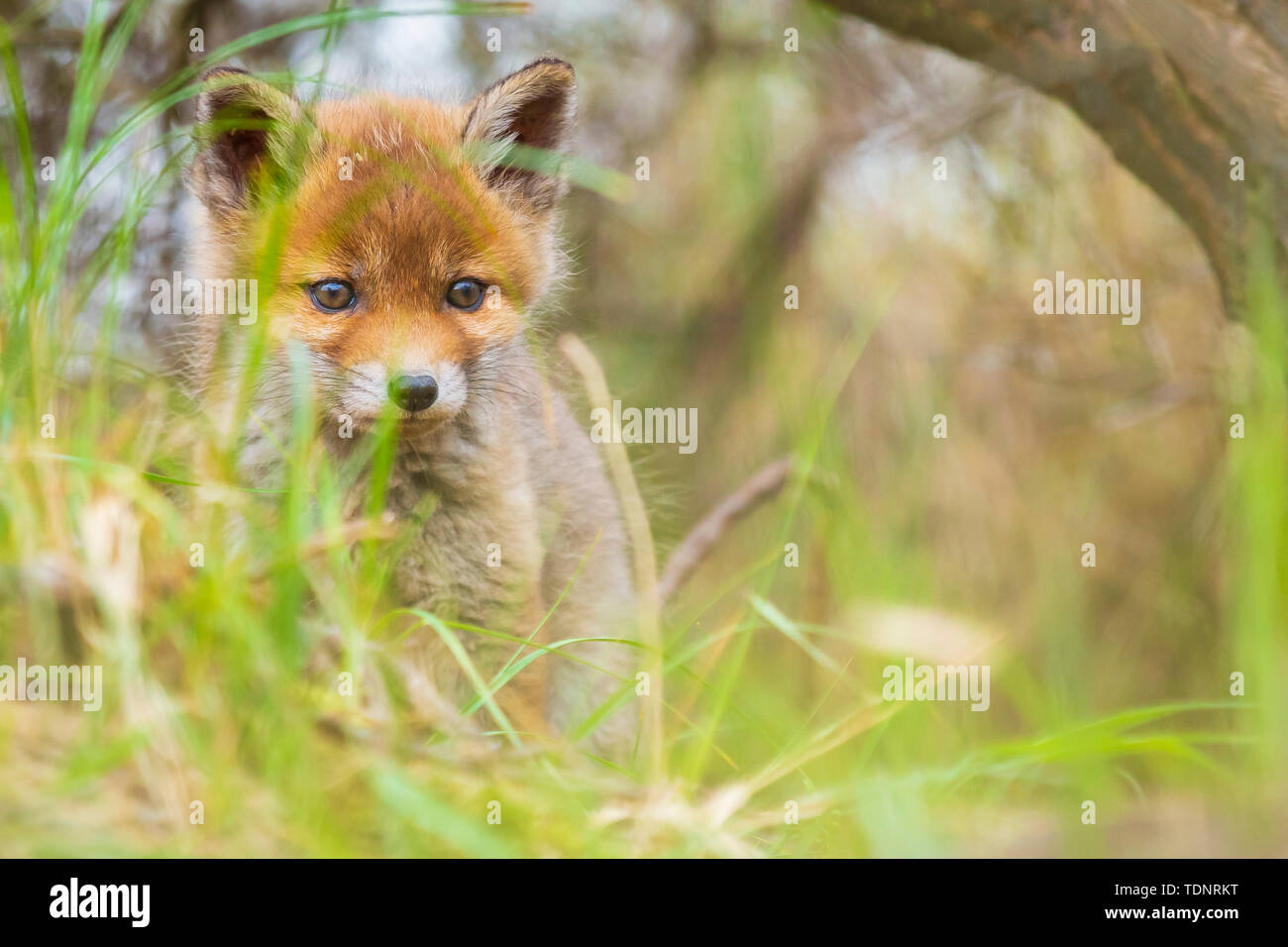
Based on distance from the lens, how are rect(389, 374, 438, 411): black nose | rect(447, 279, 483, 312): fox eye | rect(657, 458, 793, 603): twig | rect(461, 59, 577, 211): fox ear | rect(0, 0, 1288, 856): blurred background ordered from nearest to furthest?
rect(389, 374, 438, 411): black nose < rect(447, 279, 483, 312): fox eye < rect(461, 59, 577, 211): fox ear < rect(0, 0, 1288, 856): blurred background < rect(657, 458, 793, 603): twig

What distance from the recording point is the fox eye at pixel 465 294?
9.55ft

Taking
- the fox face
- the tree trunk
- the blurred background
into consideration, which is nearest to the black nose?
the fox face

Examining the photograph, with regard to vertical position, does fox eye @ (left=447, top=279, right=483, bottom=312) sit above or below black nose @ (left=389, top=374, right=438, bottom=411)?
above

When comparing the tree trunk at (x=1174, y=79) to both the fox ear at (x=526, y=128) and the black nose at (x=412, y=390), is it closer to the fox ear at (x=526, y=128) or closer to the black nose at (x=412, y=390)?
the fox ear at (x=526, y=128)

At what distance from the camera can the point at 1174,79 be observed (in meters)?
A: 3.08

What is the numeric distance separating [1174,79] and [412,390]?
2313 mm

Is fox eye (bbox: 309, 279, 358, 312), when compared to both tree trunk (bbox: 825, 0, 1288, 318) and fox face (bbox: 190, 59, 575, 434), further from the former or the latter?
tree trunk (bbox: 825, 0, 1288, 318)

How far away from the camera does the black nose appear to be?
2609mm

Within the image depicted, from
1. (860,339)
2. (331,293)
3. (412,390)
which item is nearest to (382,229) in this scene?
(331,293)

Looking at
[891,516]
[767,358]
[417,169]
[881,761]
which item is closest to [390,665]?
[881,761]

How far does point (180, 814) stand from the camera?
1.74 meters

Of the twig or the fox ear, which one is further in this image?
the twig

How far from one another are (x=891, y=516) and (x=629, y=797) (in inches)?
113

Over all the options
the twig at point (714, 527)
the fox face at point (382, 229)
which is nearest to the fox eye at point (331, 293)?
the fox face at point (382, 229)
